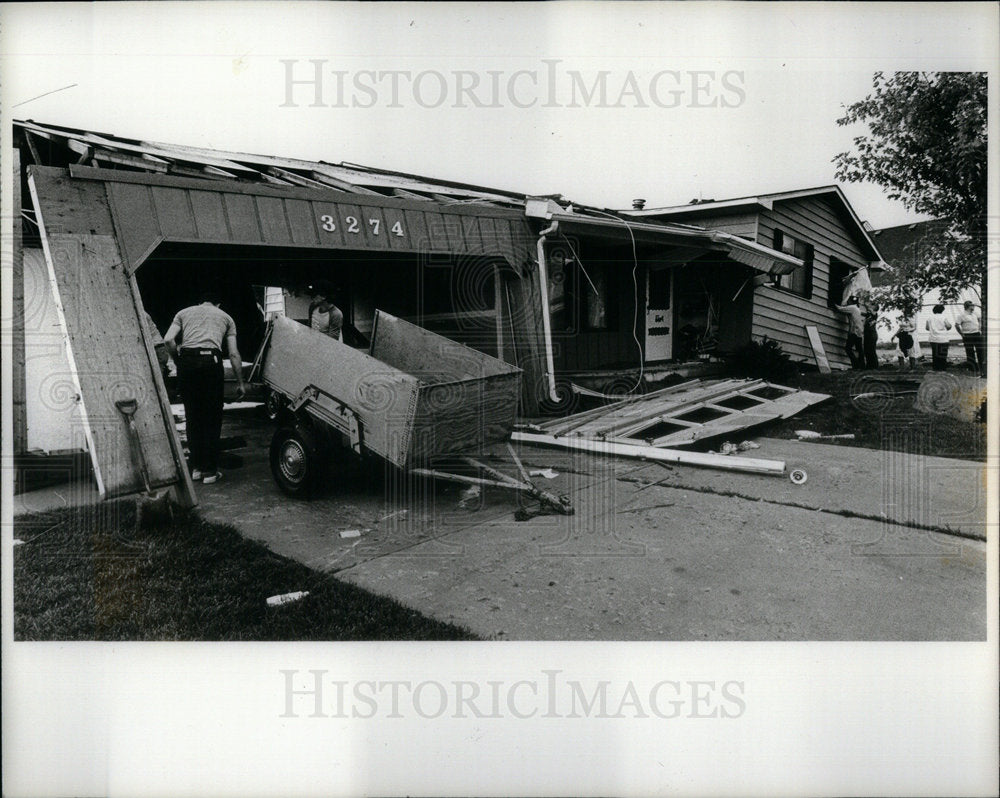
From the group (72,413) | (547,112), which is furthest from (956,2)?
(72,413)

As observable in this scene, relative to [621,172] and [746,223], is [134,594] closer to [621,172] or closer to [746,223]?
[621,172]

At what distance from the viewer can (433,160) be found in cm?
407

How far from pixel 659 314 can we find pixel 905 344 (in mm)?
4712

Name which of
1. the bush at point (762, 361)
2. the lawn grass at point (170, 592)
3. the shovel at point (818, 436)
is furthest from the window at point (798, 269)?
the lawn grass at point (170, 592)

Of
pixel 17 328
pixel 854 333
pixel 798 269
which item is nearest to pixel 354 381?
pixel 17 328

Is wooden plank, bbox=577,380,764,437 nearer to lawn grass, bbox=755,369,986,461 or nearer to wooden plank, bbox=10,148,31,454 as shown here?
lawn grass, bbox=755,369,986,461

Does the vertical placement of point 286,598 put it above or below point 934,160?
below

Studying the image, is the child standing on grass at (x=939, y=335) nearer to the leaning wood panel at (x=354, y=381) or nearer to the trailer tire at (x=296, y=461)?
the leaning wood panel at (x=354, y=381)

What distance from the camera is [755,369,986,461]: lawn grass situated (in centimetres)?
396

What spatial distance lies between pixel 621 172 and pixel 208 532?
3.57m

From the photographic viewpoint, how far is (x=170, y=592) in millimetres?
3309

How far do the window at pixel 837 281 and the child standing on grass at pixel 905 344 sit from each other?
465 cm

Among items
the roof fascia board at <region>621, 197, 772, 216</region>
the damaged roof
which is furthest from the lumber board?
the roof fascia board at <region>621, 197, 772, 216</region>

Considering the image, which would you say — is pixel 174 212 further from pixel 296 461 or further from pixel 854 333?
pixel 854 333
